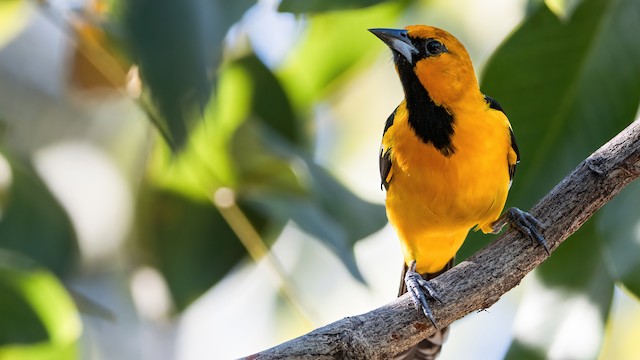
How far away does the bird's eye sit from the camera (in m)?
2.36

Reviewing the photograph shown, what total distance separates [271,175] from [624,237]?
117 centimetres

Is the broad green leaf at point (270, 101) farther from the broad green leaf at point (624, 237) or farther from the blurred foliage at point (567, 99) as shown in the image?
the broad green leaf at point (624, 237)

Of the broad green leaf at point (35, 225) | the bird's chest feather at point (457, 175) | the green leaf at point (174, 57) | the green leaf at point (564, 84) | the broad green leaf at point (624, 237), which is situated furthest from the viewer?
the broad green leaf at point (35, 225)

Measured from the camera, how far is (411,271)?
7.43 feet

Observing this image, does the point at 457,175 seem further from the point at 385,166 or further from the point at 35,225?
the point at 35,225

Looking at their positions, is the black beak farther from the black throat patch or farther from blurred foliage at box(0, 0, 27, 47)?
blurred foliage at box(0, 0, 27, 47)

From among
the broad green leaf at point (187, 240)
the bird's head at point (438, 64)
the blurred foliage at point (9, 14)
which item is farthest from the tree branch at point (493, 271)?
the blurred foliage at point (9, 14)

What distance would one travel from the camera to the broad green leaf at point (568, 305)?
215cm

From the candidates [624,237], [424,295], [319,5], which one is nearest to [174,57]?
[424,295]

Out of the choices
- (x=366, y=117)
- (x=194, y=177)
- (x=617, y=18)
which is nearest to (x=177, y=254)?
(x=194, y=177)

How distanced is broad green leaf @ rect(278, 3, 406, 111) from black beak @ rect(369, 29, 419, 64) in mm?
288

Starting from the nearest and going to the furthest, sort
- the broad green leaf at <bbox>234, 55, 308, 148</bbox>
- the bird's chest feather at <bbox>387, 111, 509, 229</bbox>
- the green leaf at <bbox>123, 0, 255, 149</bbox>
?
the green leaf at <bbox>123, 0, 255, 149</bbox> < the bird's chest feather at <bbox>387, 111, 509, 229</bbox> < the broad green leaf at <bbox>234, 55, 308, 148</bbox>

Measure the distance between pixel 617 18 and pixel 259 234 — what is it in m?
1.16

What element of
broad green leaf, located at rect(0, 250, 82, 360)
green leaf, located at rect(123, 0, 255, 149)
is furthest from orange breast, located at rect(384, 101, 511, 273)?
green leaf, located at rect(123, 0, 255, 149)
